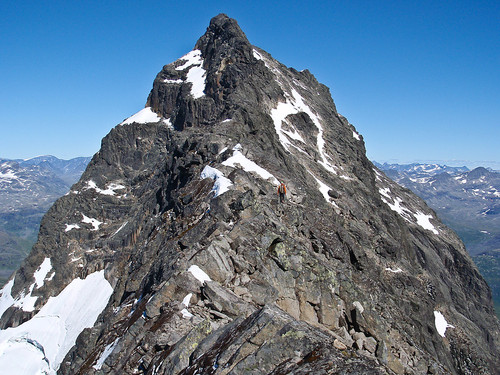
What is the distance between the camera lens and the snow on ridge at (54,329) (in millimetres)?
52875

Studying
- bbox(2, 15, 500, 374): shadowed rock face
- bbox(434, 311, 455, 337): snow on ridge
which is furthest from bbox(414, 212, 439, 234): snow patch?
bbox(434, 311, 455, 337): snow on ridge

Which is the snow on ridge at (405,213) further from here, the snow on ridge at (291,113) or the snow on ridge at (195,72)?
the snow on ridge at (195,72)

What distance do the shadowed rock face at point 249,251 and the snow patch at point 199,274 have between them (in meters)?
0.11

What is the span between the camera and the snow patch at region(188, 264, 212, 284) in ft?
64.1

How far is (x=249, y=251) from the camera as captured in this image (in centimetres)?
2208

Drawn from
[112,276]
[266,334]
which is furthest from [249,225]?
[112,276]

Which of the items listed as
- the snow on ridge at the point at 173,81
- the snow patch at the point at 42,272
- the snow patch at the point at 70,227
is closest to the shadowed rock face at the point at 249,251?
the snow on ridge at the point at 173,81

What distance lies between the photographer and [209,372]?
A: 43.2 feet

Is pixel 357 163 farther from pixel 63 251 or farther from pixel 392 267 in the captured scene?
pixel 63 251

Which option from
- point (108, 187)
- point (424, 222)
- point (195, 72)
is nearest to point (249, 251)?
point (108, 187)

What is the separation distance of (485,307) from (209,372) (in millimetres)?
89170

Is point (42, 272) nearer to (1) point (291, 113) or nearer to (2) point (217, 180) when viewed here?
(1) point (291, 113)

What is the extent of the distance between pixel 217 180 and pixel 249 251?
447 inches

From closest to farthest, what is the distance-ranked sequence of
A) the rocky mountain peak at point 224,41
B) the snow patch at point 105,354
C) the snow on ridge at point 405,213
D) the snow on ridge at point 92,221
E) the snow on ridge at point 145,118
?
the snow patch at point 105,354, the snow on ridge at point 92,221, the rocky mountain peak at point 224,41, the snow on ridge at point 405,213, the snow on ridge at point 145,118
